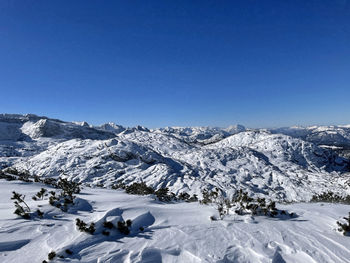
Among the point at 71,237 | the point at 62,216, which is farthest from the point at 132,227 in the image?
the point at 62,216

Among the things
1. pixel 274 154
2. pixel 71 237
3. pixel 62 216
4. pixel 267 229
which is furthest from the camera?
pixel 274 154

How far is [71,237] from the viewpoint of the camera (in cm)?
590

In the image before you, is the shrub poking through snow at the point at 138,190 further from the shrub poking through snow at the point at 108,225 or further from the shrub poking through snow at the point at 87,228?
the shrub poking through snow at the point at 87,228

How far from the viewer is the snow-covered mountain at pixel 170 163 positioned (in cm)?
5709

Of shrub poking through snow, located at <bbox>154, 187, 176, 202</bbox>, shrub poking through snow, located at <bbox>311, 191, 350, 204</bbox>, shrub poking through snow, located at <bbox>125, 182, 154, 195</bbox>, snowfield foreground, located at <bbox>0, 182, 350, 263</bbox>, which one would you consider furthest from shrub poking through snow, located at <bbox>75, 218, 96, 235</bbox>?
shrub poking through snow, located at <bbox>311, 191, 350, 204</bbox>

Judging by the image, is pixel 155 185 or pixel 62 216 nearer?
pixel 62 216

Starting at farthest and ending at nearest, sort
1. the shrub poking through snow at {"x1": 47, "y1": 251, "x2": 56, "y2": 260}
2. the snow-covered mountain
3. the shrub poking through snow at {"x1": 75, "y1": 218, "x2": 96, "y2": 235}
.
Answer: the snow-covered mountain → the shrub poking through snow at {"x1": 75, "y1": 218, "x2": 96, "y2": 235} → the shrub poking through snow at {"x1": 47, "y1": 251, "x2": 56, "y2": 260}

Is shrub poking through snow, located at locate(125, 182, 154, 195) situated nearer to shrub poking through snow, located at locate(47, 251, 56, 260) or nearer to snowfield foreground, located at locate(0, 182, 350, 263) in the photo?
snowfield foreground, located at locate(0, 182, 350, 263)

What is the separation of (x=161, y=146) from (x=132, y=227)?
484 ft

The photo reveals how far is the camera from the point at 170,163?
8725 centimetres

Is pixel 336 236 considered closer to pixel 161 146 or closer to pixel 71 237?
pixel 71 237

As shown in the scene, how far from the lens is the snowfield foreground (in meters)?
5.16

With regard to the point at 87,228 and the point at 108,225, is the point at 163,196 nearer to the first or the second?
the point at 108,225

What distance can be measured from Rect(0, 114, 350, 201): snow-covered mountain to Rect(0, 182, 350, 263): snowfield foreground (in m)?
8.94
